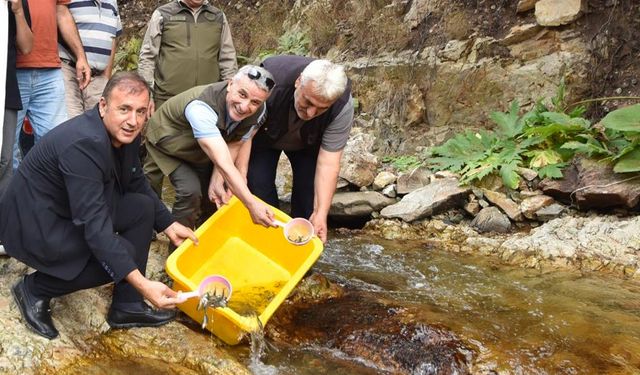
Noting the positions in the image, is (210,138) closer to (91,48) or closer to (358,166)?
(91,48)

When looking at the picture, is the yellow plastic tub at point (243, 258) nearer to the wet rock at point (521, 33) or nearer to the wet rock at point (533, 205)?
the wet rock at point (533, 205)

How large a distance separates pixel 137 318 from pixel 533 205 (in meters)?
3.39

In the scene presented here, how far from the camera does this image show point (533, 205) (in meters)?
5.19

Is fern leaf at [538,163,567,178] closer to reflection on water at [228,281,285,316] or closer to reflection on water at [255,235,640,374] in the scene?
reflection on water at [255,235,640,374]

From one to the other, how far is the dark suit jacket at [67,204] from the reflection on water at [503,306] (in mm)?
984

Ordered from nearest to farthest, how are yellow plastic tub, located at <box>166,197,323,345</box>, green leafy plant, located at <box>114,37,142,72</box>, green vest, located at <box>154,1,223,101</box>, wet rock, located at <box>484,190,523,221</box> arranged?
yellow plastic tub, located at <box>166,197,323,345</box> → green vest, located at <box>154,1,223,101</box> → wet rock, located at <box>484,190,523,221</box> → green leafy plant, located at <box>114,37,142,72</box>

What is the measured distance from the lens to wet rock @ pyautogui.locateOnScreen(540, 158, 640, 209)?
15.7 feet

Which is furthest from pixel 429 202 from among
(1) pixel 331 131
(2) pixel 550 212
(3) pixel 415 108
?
(1) pixel 331 131

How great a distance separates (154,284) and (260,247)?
48.8 inches

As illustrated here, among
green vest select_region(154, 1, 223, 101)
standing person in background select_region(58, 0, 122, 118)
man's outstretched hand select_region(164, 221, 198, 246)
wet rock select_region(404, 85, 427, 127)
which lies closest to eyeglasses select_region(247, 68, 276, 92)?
man's outstretched hand select_region(164, 221, 198, 246)

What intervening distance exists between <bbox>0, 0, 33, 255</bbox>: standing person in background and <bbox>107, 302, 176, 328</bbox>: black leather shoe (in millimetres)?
718

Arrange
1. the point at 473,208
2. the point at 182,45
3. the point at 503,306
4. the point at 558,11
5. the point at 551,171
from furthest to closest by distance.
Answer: the point at 558,11 < the point at 473,208 < the point at 551,171 < the point at 182,45 < the point at 503,306

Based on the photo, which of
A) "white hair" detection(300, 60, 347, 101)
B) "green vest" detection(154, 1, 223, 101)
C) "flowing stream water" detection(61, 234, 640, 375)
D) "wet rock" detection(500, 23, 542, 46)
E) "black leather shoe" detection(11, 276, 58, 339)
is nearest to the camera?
"black leather shoe" detection(11, 276, 58, 339)

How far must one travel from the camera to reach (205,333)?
10.3 ft
